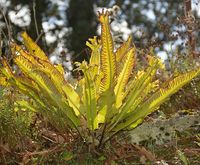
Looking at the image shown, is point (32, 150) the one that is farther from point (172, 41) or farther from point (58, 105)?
point (172, 41)

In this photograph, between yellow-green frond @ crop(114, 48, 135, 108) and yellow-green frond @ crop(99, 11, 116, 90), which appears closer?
yellow-green frond @ crop(99, 11, 116, 90)

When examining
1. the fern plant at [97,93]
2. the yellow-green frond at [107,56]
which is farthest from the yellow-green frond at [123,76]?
the yellow-green frond at [107,56]

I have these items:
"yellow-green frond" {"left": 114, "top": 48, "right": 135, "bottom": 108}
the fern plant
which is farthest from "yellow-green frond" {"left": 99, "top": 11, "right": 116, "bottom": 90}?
"yellow-green frond" {"left": 114, "top": 48, "right": 135, "bottom": 108}

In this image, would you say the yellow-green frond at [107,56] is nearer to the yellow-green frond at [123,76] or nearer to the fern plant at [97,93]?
the fern plant at [97,93]

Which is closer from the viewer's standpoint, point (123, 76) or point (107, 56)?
point (107, 56)

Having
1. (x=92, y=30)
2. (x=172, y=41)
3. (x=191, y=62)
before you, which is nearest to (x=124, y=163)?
(x=191, y=62)

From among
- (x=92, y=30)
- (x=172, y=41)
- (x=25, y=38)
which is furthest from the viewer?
(x=92, y=30)

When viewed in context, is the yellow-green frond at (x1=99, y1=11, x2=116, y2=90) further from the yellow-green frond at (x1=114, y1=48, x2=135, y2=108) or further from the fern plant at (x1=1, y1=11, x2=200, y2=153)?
the yellow-green frond at (x1=114, y1=48, x2=135, y2=108)

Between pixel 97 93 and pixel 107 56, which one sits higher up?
pixel 107 56
